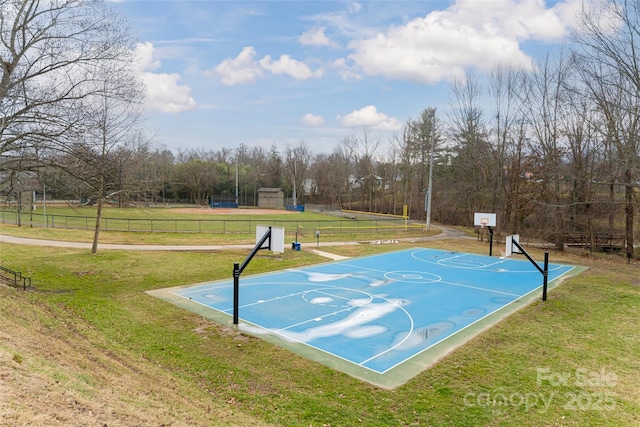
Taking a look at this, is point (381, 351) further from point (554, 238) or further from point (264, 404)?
point (554, 238)

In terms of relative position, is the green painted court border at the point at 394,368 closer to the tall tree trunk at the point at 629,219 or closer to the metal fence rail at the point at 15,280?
the metal fence rail at the point at 15,280

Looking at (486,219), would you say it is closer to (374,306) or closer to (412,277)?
(412,277)

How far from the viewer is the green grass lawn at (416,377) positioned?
257 inches

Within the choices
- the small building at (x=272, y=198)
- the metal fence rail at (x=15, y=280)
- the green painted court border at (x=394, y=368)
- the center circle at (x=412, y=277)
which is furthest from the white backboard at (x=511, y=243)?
the small building at (x=272, y=198)

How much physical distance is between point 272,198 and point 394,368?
71.0 m

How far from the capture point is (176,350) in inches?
352

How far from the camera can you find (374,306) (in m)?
13.0

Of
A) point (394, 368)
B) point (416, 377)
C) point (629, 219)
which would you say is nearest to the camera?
point (416, 377)

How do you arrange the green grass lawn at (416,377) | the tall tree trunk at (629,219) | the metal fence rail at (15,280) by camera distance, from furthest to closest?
the tall tree trunk at (629,219), the metal fence rail at (15,280), the green grass lawn at (416,377)

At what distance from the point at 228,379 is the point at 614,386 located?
7371 mm

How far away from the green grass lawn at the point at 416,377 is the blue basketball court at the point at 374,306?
0.60 m

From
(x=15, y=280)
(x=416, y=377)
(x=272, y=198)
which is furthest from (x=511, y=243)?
(x=272, y=198)

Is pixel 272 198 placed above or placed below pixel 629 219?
above

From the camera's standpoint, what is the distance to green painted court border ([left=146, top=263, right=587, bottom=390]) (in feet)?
26.1
